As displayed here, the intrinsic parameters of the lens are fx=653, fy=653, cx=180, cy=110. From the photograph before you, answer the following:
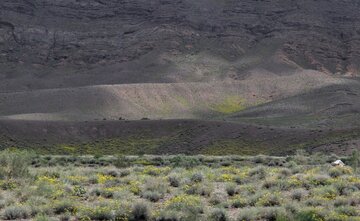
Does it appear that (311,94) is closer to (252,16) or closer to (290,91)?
(290,91)

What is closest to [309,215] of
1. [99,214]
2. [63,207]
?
[99,214]

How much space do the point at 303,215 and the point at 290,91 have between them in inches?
3506

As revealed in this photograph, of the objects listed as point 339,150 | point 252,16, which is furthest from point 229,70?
point 339,150

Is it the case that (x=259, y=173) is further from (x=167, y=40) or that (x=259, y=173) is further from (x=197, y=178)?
(x=167, y=40)

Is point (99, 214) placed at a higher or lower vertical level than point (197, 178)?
higher

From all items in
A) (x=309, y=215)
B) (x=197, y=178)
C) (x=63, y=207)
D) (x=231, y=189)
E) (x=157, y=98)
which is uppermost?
(x=309, y=215)

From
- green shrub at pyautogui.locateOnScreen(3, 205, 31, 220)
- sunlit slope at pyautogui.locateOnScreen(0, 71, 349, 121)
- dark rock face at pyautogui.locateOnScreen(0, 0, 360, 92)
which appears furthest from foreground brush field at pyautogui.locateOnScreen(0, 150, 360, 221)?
dark rock face at pyautogui.locateOnScreen(0, 0, 360, 92)

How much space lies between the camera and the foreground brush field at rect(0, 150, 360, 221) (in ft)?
52.0

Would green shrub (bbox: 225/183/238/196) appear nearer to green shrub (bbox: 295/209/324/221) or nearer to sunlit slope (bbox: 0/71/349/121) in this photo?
green shrub (bbox: 295/209/324/221)

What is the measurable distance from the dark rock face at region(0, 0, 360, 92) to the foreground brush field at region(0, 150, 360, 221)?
8671 centimetres

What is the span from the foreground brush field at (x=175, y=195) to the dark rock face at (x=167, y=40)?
3414 inches

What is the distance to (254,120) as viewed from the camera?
3054 inches

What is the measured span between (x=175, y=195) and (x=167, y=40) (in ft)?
356

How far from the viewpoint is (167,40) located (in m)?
127
